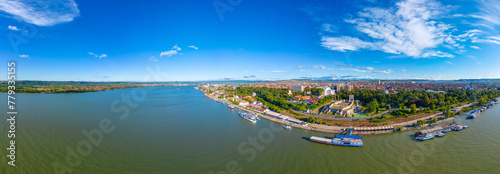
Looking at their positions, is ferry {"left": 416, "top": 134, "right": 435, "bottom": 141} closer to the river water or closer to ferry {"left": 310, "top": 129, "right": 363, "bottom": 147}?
the river water

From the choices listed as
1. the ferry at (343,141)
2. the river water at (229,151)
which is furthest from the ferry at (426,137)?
the ferry at (343,141)

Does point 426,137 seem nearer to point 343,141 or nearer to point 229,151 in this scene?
point 343,141

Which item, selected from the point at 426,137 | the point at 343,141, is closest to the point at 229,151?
the point at 343,141

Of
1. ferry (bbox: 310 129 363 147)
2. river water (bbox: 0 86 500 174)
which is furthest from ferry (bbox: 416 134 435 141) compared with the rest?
ferry (bbox: 310 129 363 147)

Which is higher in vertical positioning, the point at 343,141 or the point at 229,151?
the point at 343,141

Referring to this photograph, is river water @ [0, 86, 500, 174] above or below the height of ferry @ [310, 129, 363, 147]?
below

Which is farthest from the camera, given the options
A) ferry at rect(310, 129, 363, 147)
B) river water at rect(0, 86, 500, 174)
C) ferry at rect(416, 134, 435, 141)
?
ferry at rect(416, 134, 435, 141)

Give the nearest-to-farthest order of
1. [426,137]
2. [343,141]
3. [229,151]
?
[229,151], [343,141], [426,137]

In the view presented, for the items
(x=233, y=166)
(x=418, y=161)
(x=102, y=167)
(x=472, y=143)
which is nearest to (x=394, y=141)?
(x=418, y=161)

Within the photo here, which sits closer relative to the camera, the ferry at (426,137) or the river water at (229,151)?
the river water at (229,151)

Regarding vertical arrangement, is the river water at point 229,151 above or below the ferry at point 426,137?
below

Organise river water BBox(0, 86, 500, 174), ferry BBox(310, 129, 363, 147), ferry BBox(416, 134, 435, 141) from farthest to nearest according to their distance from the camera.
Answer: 1. ferry BBox(416, 134, 435, 141)
2. ferry BBox(310, 129, 363, 147)
3. river water BBox(0, 86, 500, 174)

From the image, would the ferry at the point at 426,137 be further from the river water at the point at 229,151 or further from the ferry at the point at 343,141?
the ferry at the point at 343,141

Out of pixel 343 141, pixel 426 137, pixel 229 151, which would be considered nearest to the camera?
pixel 229 151
